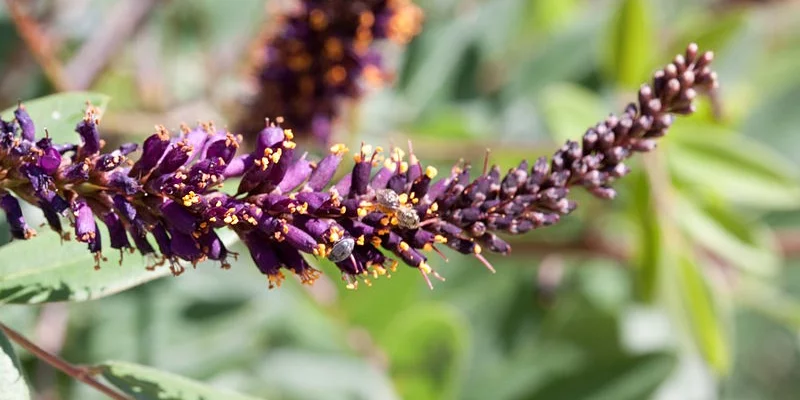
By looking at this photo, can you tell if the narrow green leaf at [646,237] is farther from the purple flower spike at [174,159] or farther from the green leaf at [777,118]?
the purple flower spike at [174,159]

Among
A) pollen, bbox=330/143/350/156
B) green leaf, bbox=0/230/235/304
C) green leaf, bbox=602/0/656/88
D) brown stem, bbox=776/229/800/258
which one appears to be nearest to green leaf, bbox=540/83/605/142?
green leaf, bbox=602/0/656/88

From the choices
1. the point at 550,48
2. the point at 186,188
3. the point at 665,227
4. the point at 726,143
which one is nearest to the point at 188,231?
the point at 186,188

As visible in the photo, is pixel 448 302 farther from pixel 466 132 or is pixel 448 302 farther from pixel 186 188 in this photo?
pixel 186 188

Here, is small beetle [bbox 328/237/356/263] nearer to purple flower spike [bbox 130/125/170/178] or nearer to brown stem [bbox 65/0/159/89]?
purple flower spike [bbox 130/125/170/178]

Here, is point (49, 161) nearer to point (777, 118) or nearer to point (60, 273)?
point (60, 273)

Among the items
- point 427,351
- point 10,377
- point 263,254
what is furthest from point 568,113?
point 10,377
